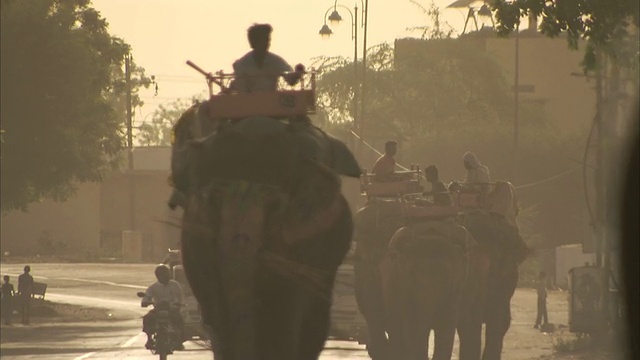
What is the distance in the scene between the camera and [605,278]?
3253cm

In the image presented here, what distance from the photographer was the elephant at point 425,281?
21.2 metres

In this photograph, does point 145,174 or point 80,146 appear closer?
point 80,146

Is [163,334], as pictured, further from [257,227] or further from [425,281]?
[257,227]

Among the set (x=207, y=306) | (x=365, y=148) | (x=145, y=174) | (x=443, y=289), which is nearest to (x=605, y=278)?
(x=443, y=289)

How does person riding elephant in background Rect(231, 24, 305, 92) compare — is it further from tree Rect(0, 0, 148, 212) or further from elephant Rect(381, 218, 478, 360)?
tree Rect(0, 0, 148, 212)

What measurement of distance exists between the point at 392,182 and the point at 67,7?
95.2 feet

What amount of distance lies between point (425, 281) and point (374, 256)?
4.31 feet

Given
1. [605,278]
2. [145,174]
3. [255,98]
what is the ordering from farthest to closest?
1. [145,174]
2. [605,278]
3. [255,98]

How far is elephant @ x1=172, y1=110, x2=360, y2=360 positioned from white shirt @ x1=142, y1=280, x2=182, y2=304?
15950 mm

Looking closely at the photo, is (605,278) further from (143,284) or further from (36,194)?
(143,284)

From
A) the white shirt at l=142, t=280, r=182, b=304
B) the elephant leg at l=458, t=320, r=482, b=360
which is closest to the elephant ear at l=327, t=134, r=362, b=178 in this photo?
the elephant leg at l=458, t=320, r=482, b=360

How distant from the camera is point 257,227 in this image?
992 cm

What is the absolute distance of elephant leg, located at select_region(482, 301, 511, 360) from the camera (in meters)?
23.8

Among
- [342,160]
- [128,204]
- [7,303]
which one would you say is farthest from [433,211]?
[128,204]
